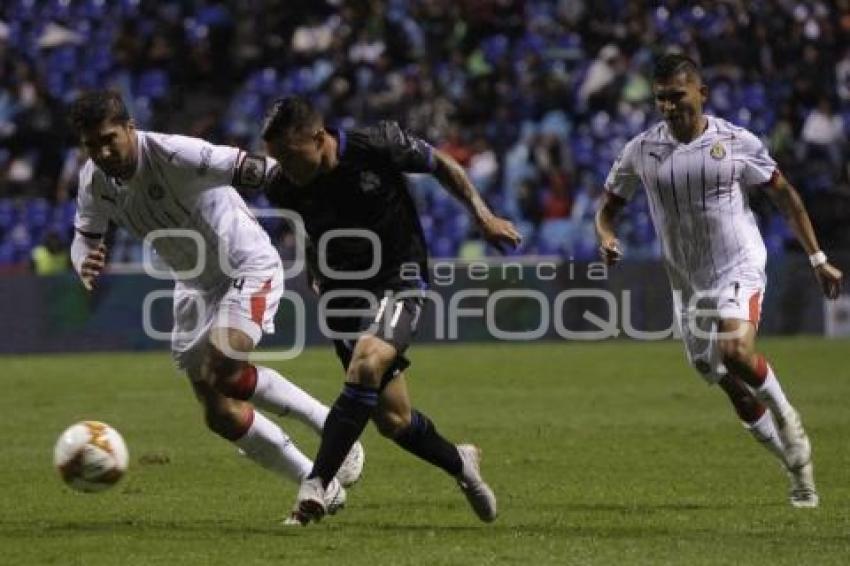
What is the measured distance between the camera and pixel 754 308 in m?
9.44

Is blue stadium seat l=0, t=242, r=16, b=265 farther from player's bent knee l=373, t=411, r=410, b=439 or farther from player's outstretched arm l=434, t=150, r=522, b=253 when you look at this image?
player's outstretched arm l=434, t=150, r=522, b=253

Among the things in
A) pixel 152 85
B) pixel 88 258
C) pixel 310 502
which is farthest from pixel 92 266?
pixel 152 85

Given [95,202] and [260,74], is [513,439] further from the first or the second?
[260,74]

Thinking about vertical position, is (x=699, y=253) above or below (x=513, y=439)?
above

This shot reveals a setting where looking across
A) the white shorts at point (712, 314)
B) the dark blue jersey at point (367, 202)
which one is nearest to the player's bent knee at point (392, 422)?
the dark blue jersey at point (367, 202)

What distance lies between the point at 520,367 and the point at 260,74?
8109 millimetres

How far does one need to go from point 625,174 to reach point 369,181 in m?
1.93

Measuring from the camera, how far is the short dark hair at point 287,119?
26.8 feet

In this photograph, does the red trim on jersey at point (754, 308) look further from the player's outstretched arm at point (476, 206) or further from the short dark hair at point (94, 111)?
the short dark hair at point (94, 111)

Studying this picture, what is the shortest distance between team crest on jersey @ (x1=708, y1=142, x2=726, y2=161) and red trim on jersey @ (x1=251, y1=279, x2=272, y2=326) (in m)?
2.38

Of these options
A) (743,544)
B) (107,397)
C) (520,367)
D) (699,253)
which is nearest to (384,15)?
(520,367)

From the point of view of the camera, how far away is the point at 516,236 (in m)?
8.12

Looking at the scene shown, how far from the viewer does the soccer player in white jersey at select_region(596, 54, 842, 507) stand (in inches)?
371

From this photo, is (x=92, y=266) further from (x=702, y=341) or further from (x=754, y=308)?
(x=754, y=308)
